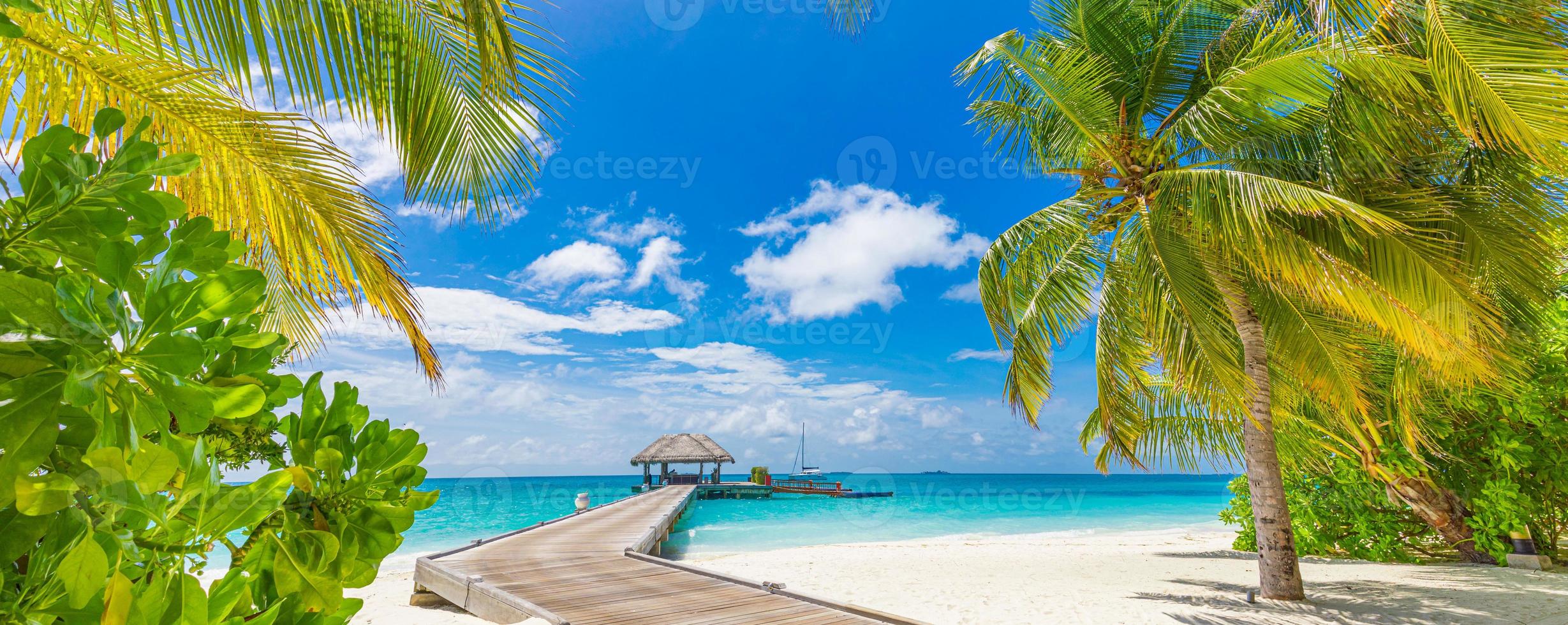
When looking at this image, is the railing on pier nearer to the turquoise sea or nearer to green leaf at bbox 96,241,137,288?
the turquoise sea

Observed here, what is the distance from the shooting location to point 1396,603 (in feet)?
21.1

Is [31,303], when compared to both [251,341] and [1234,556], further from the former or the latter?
[1234,556]

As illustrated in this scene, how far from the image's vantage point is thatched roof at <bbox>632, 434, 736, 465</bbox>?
31312 millimetres

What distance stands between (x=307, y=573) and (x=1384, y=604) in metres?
8.79

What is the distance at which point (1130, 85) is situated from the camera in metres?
7.18

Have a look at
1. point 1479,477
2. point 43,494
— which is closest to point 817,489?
point 1479,477

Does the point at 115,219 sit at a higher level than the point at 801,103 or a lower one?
lower

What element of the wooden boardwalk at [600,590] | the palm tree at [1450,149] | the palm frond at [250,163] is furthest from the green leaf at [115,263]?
the palm tree at [1450,149]

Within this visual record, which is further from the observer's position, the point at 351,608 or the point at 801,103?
the point at 801,103

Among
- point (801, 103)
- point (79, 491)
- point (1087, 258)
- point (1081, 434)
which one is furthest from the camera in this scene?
point (801, 103)

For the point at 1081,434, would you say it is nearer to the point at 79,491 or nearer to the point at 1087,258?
the point at 1087,258

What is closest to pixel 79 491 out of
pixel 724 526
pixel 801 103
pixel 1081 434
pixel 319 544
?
pixel 319 544

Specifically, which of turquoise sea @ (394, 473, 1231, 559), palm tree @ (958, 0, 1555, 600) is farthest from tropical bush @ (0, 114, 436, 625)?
turquoise sea @ (394, 473, 1231, 559)

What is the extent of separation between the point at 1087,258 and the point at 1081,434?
3.27m
